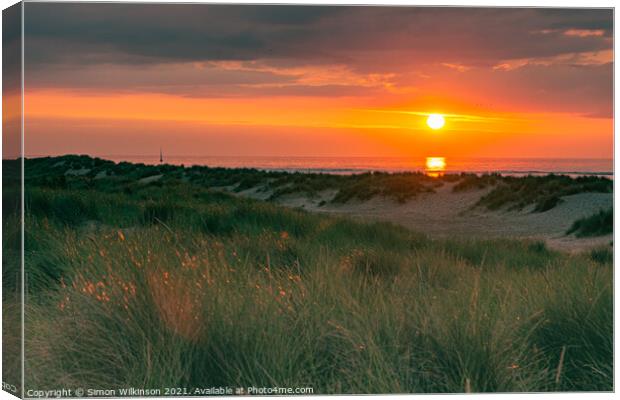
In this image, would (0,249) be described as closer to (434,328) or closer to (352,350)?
(352,350)

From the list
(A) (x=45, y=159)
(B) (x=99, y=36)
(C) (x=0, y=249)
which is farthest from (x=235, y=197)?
(C) (x=0, y=249)

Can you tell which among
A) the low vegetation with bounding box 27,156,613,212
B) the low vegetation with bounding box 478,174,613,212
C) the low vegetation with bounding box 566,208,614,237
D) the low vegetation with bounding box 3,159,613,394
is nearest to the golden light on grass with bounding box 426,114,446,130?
the low vegetation with bounding box 3,159,613,394

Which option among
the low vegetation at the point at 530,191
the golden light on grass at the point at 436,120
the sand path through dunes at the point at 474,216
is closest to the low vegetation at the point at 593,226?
the sand path through dunes at the point at 474,216

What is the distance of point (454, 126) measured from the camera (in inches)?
209

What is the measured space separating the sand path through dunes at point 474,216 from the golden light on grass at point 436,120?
1.24 meters

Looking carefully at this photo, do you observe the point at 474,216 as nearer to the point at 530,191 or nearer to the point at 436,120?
the point at 436,120

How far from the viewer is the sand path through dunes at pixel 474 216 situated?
6.89 meters

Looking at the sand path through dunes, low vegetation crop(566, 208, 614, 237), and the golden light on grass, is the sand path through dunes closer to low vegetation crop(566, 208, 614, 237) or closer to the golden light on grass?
low vegetation crop(566, 208, 614, 237)

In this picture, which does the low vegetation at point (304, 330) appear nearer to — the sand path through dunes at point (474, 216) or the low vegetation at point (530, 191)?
the sand path through dunes at point (474, 216)

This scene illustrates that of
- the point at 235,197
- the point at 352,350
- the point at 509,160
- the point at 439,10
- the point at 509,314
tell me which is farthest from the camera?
the point at 235,197

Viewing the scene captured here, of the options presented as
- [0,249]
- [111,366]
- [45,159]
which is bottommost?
[111,366]

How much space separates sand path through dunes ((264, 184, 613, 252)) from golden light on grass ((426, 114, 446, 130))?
4.08 feet

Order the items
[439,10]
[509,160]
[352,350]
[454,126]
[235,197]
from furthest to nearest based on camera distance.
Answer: [235,197]
[509,160]
[454,126]
[439,10]
[352,350]

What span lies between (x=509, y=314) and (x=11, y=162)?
2.64 metres
